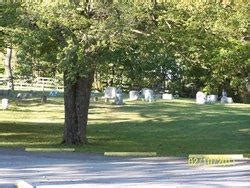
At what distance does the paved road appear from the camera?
11.3 meters

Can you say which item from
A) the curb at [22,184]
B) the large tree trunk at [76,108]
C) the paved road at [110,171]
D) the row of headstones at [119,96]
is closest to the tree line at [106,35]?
the large tree trunk at [76,108]

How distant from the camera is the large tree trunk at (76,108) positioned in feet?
62.1

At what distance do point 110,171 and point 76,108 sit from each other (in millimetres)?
6361

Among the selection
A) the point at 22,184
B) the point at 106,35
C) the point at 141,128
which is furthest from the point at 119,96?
the point at 22,184

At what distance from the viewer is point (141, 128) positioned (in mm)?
26641

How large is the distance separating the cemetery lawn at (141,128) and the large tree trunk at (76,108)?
0.45 m

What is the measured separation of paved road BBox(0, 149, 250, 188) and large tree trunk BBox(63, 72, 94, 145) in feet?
9.88

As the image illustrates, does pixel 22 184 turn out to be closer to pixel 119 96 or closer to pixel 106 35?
pixel 106 35

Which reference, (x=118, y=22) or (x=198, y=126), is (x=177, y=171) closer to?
(x=118, y=22)

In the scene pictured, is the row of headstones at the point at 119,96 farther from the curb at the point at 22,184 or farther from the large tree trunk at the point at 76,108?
the curb at the point at 22,184

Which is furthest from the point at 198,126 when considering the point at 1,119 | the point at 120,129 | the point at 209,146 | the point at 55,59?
the point at 55,59

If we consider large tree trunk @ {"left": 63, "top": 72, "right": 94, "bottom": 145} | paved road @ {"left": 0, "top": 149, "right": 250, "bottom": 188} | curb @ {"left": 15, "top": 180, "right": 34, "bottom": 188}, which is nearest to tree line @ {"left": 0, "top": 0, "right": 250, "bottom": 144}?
large tree trunk @ {"left": 63, "top": 72, "right": 94, "bottom": 145}

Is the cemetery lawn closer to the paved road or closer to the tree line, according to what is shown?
the tree line

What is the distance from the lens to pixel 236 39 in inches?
810
